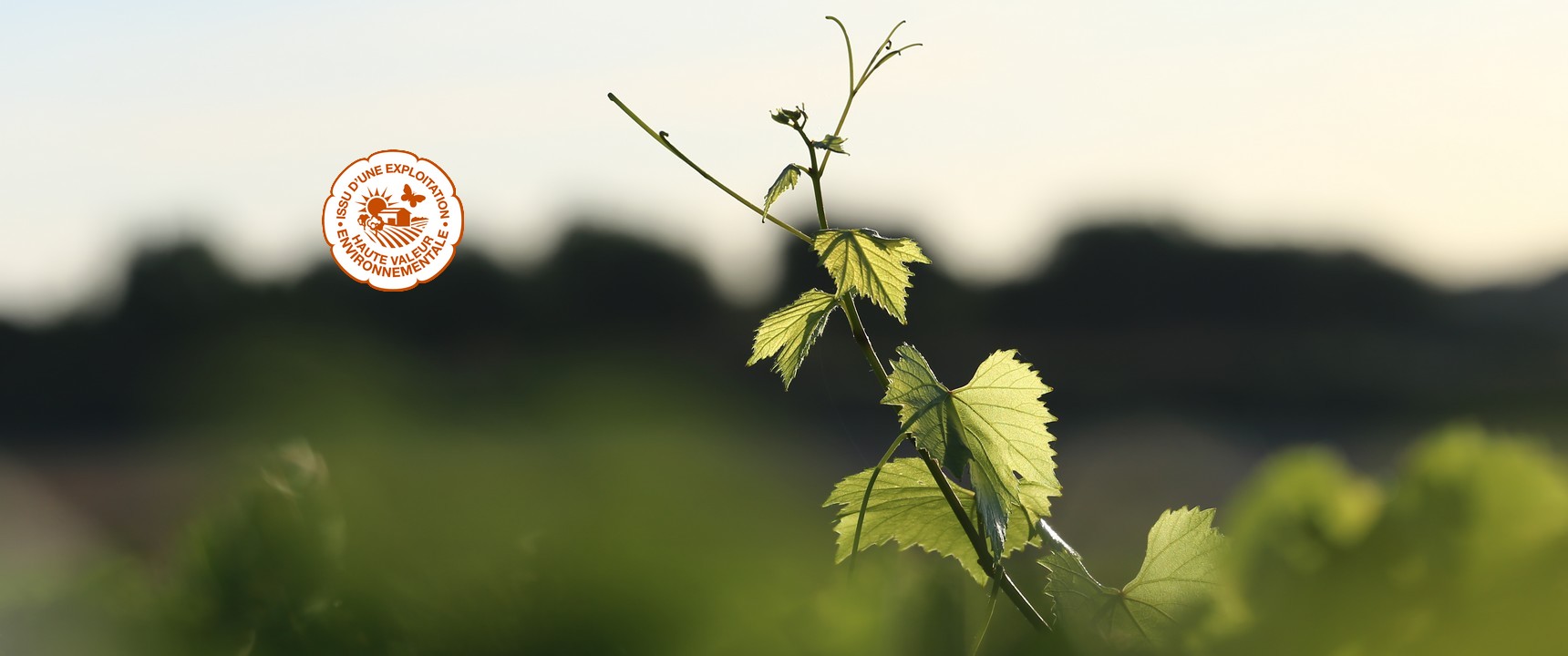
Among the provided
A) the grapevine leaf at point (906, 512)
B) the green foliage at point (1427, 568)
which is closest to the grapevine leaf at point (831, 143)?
the grapevine leaf at point (906, 512)

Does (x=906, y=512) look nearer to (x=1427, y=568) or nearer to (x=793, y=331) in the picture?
(x=793, y=331)

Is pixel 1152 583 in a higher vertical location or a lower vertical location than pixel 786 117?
lower

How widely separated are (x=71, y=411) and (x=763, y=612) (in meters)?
19.4

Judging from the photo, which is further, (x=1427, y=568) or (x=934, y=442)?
(x=934, y=442)

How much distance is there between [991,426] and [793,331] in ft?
0.33

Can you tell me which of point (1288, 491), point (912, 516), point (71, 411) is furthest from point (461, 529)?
point (71, 411)

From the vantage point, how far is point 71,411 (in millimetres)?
16766

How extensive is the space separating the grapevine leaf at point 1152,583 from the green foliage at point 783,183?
0.20m

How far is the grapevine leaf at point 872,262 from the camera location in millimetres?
501

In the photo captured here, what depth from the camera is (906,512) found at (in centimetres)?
57

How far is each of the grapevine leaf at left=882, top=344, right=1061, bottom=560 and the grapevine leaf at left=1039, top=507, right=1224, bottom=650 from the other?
4 centimetres

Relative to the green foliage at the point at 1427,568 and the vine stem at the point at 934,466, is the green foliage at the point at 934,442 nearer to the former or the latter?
the vine stem at the point at 934,466

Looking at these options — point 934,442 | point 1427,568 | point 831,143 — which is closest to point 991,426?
point 934,442

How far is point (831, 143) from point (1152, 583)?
0.84 feet
